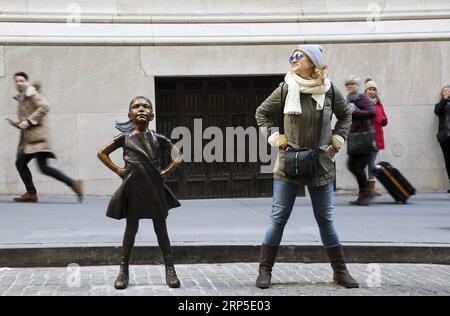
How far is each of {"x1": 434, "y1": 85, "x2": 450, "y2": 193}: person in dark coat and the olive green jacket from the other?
262 inches

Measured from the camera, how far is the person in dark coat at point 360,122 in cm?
1115

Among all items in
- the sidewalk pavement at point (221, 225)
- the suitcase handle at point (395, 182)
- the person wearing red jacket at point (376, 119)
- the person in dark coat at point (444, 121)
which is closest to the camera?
the sidewalk pavement at point (221, 225)

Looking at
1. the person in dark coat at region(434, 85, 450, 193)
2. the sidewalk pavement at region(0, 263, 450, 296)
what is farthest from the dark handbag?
the sidewalk pavement at region(0, 263, 450, 296)

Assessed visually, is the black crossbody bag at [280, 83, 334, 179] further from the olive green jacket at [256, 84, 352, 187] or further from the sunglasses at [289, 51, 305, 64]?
the sunglasses at [289, 51, 305, 64]

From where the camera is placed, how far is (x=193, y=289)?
6348 mm

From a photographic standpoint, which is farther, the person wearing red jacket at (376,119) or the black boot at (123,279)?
the person wearing red jacket at (376,119)

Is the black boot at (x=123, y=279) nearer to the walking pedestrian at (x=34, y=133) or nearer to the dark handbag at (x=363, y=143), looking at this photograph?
the walking pedestrian at (x=34, y=133)

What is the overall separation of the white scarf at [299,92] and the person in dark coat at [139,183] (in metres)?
1.01

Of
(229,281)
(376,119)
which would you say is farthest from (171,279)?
(376,119)

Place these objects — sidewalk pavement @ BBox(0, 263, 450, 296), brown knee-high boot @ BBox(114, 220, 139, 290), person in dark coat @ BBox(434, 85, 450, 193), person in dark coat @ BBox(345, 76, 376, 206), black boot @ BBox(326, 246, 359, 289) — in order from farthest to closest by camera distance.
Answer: person in dark coat @ BBox(434, 85, 450, 193)
person in dark coat @ BBox(345, 76, 376, 206)
black boot @ BBox(326, 246, 359, 289)
brown knee-high boot @ BBox(114, 220, 139, 290)
sidewalk pavement @ BBox(0, 263, 450, 296)

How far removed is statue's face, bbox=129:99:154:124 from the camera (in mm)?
6348

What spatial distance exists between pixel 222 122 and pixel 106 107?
190 centimetres

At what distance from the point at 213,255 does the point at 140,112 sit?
1951mm

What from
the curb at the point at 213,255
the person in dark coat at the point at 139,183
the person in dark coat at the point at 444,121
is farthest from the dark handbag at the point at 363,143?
the person in dark coat at the point at 139,183
